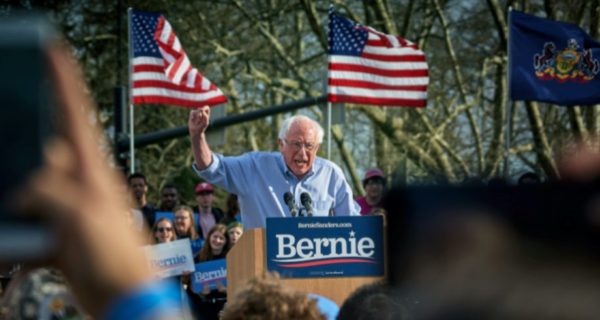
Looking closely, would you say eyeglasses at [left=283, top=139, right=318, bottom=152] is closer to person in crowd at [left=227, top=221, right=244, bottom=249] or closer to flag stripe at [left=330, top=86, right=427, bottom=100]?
person in crowd at [left=227, top=221, right=244, bottom=249]

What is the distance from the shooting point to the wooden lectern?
671 cm

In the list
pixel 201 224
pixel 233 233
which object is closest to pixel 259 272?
pixel 233 233

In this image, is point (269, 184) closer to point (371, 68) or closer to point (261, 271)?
point (261, 271)

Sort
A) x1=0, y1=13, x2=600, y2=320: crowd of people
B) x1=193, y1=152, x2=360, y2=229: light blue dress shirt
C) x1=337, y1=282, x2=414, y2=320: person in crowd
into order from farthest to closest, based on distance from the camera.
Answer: x1=193, y1=152, x2=360, y2=229: light blue dress shirt
x1=337, y1=282, x2=414, y2=320: person in crowd
x1=0, y1=13, x2=600, y2=320: crowd of people

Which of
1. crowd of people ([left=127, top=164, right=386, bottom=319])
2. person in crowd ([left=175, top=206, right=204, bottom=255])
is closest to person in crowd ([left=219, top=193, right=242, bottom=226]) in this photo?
crowd of people ([left=127, top=164, right=386, bottom=319])

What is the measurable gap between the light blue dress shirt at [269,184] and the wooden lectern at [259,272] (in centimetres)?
79

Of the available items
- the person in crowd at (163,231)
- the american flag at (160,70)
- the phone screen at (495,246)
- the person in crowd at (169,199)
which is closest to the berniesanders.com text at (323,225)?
the person in crowd at (163,231)

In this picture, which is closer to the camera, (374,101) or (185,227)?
(185,227)

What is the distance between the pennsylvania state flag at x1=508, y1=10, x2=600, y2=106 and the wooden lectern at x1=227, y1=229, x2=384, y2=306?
32.6ft

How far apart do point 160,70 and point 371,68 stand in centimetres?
275

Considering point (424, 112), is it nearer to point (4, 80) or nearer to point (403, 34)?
point (403, 34)

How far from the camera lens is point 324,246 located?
684cm

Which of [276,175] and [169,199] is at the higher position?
[276,175]

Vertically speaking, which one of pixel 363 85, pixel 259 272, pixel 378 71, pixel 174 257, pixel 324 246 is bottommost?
pixel 174 257
